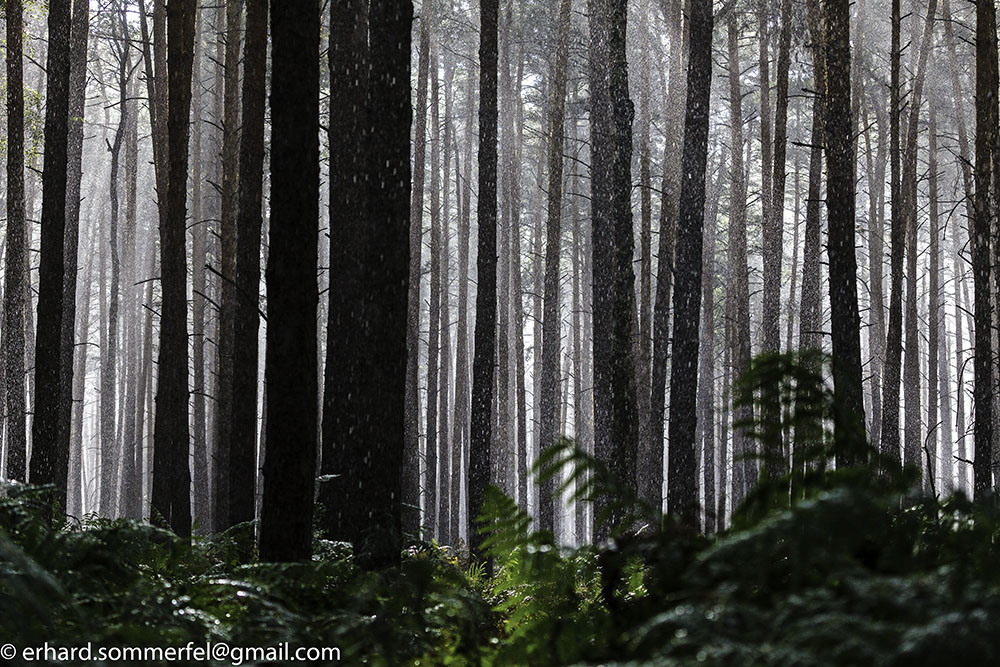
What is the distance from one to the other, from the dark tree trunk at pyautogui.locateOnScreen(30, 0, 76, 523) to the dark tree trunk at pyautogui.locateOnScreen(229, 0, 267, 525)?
5.83 ft

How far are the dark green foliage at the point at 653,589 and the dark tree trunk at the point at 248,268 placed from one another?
5733 mm

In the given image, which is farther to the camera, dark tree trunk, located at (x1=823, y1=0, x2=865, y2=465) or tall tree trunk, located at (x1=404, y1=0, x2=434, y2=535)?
tall tree trunk, located at (x1=404, y1=0, x2=434, y2=535)

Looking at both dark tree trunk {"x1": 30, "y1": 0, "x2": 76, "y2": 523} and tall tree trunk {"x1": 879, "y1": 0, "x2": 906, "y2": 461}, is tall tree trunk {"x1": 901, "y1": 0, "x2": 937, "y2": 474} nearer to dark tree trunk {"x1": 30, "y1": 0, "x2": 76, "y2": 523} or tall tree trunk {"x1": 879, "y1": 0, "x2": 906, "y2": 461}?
tall tree trunk {"x1": 879, "y1": 0, "x2": 906, "y2": 461}

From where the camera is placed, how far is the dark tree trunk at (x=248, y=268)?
9.97 m

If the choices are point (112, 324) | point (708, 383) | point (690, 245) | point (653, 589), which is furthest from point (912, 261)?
point (653, 589)

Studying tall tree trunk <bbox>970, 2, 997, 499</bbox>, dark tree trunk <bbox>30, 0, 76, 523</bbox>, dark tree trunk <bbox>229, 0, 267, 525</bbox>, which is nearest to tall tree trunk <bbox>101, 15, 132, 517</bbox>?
dark tree trunk <bbox>30, 0, 76, 523</bbox>

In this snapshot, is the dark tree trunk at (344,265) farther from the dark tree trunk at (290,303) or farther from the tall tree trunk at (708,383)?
the tall tree trunk at (708,383)

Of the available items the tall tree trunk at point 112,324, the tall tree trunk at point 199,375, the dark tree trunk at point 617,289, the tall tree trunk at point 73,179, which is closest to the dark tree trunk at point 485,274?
the dark tree trunk at point 617,289

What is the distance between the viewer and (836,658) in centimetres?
148

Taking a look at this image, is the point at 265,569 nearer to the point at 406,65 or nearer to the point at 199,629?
the point at 199,629

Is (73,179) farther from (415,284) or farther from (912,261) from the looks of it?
(912,261)

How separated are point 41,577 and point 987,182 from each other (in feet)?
41.2

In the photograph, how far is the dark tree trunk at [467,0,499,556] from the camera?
13250 mm

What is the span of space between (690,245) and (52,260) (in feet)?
22.5
